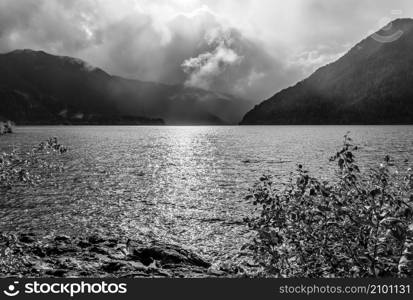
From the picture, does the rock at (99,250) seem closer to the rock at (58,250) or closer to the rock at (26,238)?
the rock at (58,250)

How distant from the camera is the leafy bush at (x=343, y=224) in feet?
36.2

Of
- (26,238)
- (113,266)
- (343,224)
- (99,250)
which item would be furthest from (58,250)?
(343,224)

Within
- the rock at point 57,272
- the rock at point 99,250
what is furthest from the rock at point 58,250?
the rock at point 57,272

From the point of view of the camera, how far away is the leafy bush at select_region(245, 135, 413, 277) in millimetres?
11047

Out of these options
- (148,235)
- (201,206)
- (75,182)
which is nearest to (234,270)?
(148,235)

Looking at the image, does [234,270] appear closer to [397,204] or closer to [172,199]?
[397,204]

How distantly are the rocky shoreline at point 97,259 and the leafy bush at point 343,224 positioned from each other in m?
10.4

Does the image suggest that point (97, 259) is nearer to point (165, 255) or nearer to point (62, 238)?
point (165, 255)

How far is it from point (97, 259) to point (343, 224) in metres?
→ 18.5

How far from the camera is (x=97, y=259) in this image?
24797 mm

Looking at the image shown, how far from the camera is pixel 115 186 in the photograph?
55125 mm

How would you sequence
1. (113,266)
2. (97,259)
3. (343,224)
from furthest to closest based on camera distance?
1. (97,259)
2. (113,266)
3. (343,224)

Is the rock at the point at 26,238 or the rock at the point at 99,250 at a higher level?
the rock at the point at 26,238

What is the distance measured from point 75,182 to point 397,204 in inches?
2129
